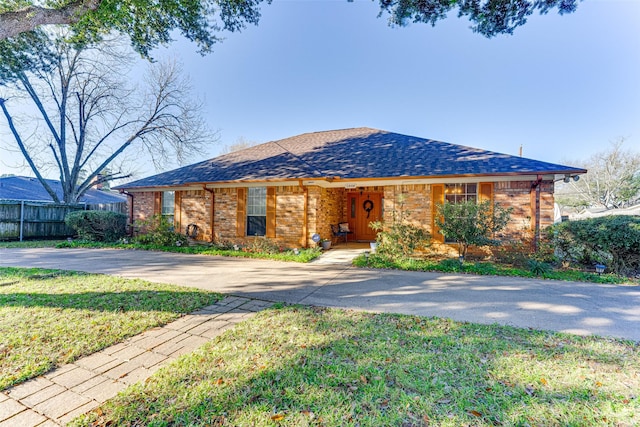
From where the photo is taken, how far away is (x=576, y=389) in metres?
2.23

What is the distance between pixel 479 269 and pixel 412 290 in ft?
8.97

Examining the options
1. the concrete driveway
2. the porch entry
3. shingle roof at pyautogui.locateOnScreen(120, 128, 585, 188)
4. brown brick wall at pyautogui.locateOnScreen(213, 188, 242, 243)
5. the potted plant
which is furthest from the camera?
the porch entry

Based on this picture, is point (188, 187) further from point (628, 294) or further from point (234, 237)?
point (628, 294)

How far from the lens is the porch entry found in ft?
39.9

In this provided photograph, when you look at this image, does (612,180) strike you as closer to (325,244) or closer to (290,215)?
(325,244)

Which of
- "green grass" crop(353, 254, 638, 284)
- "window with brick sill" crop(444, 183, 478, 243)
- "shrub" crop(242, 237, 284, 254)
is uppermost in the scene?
"window with brick sill" crop(444, 183, 478, 243)

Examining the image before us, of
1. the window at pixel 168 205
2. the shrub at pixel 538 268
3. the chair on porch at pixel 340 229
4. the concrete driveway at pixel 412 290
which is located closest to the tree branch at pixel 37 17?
the concrete driveway at pixel 412 290

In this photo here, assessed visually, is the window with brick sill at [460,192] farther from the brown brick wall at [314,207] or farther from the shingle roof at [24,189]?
the shingle roof at [24,189]

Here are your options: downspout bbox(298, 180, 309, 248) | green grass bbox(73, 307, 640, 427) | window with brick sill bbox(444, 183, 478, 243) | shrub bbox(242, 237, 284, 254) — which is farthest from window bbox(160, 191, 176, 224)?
window with brick sill bbox(444, 183, 478, 243)

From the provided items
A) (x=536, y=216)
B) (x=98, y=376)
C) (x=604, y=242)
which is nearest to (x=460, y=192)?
(x=536, y=216)

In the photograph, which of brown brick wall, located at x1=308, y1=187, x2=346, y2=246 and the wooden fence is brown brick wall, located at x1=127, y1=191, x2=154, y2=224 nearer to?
the wooden fence

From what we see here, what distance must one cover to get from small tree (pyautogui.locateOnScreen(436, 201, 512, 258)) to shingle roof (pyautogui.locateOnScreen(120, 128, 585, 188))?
1300 millimetres

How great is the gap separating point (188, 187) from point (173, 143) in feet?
22.3

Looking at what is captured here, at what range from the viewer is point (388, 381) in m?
2.33
